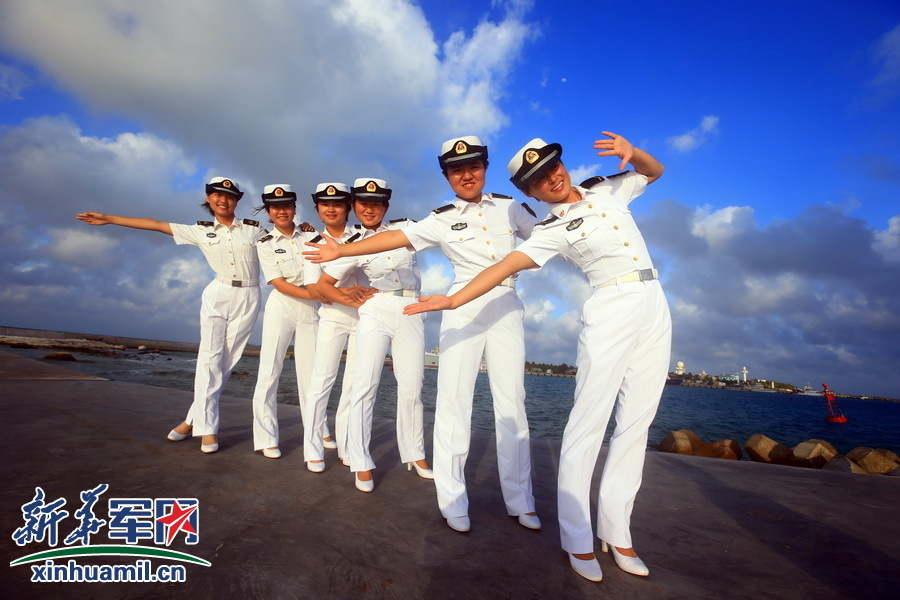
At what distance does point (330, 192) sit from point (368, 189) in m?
0.49

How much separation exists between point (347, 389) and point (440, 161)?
247 cm

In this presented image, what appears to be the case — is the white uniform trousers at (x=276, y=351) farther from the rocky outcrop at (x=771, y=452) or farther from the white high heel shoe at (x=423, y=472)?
the rocky outcrop at (x=771, y=452)

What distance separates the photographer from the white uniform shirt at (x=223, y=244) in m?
4.75

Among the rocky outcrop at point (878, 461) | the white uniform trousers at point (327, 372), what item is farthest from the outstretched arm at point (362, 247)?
the rocky outcrop at point (878, 461)

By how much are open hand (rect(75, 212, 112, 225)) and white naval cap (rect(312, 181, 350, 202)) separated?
2.21 m

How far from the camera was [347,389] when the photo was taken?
4.46 meters

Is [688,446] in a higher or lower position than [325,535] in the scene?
lower

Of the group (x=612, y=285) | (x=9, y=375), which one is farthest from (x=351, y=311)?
(x=9, y=375)

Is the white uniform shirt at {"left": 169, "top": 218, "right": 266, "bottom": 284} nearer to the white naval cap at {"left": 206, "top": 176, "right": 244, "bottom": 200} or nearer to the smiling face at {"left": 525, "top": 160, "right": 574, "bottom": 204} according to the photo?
the white naval cap at {"left": 206, "top": 176, "right": 244, "bottom": 200}

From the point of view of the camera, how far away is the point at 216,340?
469 centimetres

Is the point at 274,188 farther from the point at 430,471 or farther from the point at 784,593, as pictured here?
the point at 784,593

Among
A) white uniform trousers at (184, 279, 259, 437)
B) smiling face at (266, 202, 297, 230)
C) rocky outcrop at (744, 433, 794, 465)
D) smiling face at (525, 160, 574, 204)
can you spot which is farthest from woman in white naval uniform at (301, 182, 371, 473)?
rocky outcrop at (744, 433, 794, 465)

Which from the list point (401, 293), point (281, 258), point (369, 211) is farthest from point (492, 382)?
point (281, 258)

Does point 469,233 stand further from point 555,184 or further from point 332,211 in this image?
point 332,211
